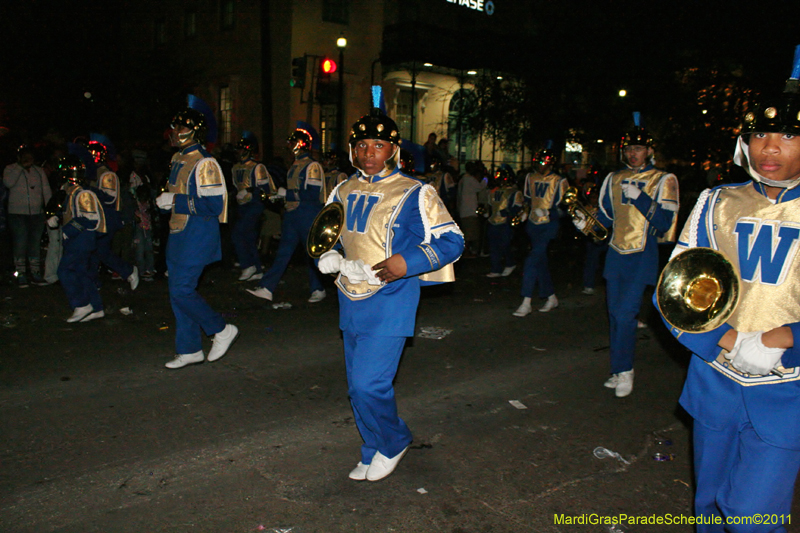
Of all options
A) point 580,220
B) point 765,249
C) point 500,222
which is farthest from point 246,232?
point 765,249

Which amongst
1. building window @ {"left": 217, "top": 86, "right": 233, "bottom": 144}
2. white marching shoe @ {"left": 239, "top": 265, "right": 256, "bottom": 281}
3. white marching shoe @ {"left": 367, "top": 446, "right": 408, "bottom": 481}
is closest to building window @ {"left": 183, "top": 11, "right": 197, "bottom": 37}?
building window @ {"left": 217, "top": 86, "right": 233, "bottom": 144}

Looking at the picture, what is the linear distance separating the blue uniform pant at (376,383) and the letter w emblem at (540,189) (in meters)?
5.76

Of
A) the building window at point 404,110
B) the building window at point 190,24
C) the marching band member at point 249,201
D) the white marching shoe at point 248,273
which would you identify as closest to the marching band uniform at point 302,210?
the marching band member at point 249,201

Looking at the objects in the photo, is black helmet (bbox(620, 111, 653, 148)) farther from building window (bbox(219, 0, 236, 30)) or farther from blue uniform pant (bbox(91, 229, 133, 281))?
building window (bbox(219, 0, 236, 30))

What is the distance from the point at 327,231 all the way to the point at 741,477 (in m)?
2.52

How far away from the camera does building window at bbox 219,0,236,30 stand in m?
26.0

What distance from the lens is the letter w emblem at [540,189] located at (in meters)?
8.98

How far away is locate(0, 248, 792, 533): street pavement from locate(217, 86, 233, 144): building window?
65.7 ft

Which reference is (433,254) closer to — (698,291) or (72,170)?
(698,291)

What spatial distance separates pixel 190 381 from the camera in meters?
5.75

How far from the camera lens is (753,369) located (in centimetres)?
238

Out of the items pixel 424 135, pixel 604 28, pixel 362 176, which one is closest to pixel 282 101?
pixel 424 135

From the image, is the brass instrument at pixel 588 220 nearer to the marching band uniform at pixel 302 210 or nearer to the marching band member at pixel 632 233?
the marching band member at pixel 632 233

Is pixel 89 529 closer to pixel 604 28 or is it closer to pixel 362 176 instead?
pixel 362 176
